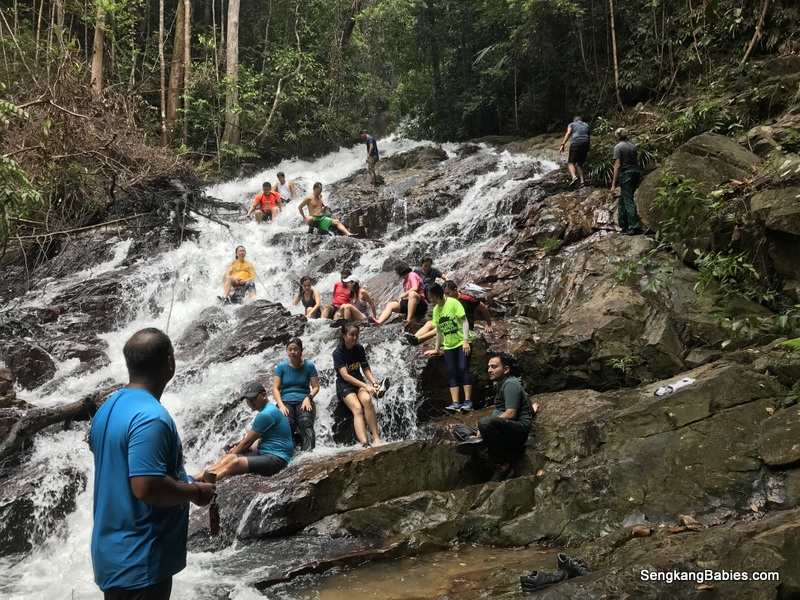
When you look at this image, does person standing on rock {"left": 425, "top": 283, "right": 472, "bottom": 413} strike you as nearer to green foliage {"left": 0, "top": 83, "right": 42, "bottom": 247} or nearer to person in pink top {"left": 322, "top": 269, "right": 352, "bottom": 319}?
person in pink top {"left": 322, "top": 269, "right": 352, "bottom": 319}

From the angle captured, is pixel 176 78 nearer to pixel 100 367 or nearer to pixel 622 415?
pixel 100 367

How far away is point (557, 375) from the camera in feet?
26.4

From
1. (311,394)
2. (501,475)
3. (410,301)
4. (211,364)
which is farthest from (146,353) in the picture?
(211,364)

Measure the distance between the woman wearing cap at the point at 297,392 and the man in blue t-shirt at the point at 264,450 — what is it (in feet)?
5.16

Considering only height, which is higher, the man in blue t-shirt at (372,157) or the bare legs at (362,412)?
the man in blue t-shirt at (372,157)

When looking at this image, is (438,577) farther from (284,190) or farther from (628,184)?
(284,190)

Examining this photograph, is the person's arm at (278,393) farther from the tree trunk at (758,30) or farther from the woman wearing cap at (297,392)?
the tree trunk at (758,30)

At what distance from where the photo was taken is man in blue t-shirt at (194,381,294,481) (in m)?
5.08

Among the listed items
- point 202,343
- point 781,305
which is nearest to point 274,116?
point 202,343

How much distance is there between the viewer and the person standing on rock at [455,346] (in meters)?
7.68

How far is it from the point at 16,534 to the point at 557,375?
657 centimetres

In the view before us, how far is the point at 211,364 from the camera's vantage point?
9.40 metres

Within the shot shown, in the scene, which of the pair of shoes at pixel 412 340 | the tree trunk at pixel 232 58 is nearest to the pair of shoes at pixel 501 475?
the pair of shoes at pixel 412 340

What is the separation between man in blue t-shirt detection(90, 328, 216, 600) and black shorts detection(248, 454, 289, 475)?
284 cm
